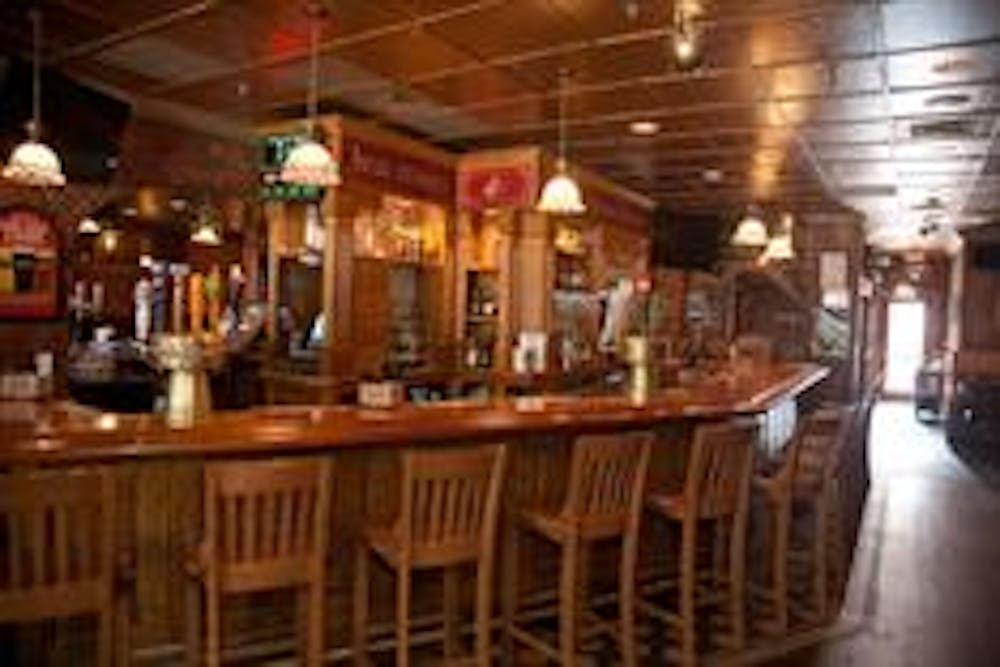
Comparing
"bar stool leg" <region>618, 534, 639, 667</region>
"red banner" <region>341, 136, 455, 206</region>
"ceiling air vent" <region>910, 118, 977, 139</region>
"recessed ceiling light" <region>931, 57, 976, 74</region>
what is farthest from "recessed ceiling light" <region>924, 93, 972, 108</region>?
"bar stool leg" <region>618, 534, 639, 667</region>

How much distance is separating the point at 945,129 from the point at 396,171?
434 centimetres

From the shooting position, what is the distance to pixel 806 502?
5.64 meters

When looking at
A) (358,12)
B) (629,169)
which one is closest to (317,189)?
(358,12)

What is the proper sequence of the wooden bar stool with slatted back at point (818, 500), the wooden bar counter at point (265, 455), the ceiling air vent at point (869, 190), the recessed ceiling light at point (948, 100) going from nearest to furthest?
1. the wooden bar counter at point (265, 455)
2. the wooden bar stool with slatted back at point (818, 500)
3. the recessed ceiling light at point (948, 100)
4. the ceiling air vent at point (869, 190)

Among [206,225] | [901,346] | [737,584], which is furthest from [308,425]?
[901,346]

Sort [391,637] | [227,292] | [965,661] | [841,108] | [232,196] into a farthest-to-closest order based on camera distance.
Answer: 1. [227,292]
2. [232,196]
3. [841,108]
4. [965,661]
5. [391,637]

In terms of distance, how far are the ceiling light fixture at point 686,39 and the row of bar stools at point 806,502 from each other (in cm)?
203

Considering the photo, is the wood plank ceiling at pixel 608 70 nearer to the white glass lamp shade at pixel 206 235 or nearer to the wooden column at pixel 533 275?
the wooden column at pixel 533 275

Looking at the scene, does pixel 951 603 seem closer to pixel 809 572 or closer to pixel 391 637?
pixel 809 572

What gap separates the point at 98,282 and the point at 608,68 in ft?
23.0

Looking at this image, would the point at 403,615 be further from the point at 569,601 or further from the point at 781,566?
the point at 781,566

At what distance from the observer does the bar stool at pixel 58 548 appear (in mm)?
2598

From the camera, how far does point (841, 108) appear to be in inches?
246

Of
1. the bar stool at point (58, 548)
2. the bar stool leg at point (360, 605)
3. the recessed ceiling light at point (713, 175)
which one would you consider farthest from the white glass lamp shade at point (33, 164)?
the recessed ceiling light at point (713, 175)
